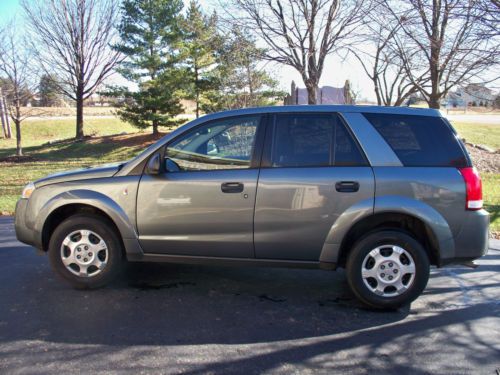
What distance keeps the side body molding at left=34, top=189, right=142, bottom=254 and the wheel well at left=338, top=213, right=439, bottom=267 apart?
1996 mm

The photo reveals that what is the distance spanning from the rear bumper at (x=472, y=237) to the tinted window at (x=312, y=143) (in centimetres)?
105

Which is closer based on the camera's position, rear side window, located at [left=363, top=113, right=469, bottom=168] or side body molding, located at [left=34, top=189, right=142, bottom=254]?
rear side window, located at [left=363, top=113, right=469, bottom=168]

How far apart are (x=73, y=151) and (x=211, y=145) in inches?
836

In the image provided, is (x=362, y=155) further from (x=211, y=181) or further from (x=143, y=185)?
(x=143, y=185)

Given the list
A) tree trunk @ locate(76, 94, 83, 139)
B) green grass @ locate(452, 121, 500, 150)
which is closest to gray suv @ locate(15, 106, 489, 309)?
green grass @ locate(452, 121, 500, 150)

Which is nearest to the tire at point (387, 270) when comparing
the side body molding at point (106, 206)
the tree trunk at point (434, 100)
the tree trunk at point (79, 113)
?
the side body molding at point (106, 206)

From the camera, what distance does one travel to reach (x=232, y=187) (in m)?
4.11

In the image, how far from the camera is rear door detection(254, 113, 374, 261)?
3.96 metres

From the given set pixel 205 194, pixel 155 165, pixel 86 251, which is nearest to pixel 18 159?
pixel 86 251

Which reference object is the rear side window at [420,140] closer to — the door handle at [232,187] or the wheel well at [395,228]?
the wheel well at [395,228]

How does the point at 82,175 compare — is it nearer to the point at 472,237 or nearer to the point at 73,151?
the point at 472,237

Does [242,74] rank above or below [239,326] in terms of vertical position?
above

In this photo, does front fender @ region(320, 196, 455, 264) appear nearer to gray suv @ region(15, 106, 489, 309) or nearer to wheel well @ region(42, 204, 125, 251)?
gray suv @ region(15, 106, 489, 309)

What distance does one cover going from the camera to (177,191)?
13.8 feet
